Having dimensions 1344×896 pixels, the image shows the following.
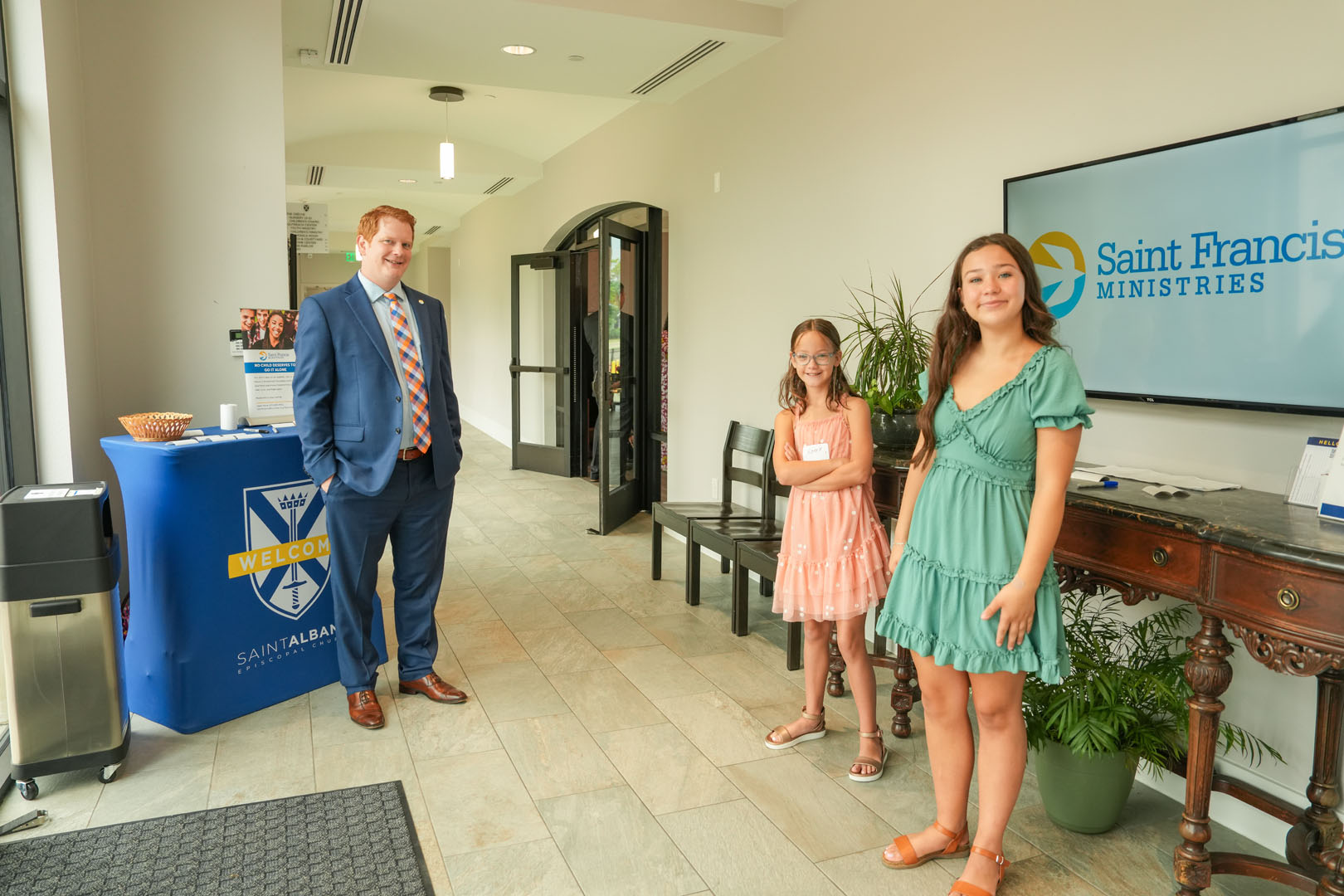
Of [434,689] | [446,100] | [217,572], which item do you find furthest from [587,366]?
[217,572]

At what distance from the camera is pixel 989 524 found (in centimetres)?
202

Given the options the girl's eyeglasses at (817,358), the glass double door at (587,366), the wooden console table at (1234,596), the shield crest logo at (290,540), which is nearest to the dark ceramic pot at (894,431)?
the girl's eyeglasses at (817,358)

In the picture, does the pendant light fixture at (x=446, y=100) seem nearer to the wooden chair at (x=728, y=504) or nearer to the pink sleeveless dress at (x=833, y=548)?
the wooden chair at (x=728, y=504)

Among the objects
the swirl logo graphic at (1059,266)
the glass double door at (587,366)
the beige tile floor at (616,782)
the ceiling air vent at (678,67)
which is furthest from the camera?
the glass double door at (587,366)

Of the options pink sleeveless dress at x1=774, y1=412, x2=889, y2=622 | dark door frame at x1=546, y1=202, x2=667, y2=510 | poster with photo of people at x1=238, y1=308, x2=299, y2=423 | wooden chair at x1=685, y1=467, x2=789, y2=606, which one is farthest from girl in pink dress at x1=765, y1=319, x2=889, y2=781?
dark door frame at x1=546, y1=202, x2=667, y2=510

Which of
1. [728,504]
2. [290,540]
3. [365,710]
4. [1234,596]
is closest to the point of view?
[1234,596]

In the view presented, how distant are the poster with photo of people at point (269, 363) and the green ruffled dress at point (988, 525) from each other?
94.4 inches

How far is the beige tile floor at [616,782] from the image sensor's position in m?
2.22

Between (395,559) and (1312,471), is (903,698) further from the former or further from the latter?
(395,559)

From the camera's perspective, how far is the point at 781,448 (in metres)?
2.85

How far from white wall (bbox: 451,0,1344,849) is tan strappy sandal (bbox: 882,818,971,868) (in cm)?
81

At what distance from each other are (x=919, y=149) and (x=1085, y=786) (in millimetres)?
2399

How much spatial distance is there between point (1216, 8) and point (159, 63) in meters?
3.60

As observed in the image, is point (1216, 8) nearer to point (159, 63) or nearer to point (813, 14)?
point (813, 14)
